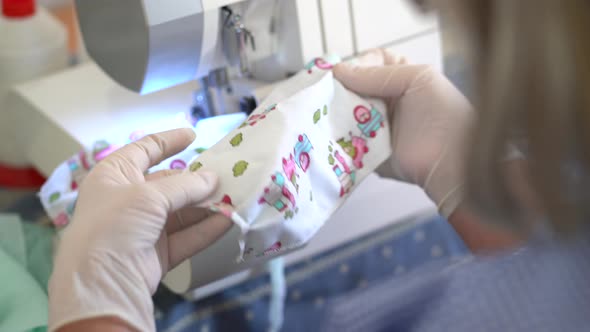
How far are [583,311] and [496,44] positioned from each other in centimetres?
26

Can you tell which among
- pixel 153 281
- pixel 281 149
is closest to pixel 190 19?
pixel 281 149

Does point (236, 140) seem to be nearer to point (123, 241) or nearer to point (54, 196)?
point (123, 241)

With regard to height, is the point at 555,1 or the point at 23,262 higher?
the point at 555,1

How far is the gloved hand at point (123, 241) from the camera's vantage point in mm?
617

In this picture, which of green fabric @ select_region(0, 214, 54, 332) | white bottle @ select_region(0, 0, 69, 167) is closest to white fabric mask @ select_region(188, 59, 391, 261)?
green fabric @ select_region(0, 214, 54, 332)

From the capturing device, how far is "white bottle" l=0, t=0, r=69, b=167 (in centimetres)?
127

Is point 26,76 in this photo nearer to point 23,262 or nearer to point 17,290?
point 23,262

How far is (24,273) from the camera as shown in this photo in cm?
85

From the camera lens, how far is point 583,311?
58 cm

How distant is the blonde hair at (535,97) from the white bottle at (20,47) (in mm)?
992

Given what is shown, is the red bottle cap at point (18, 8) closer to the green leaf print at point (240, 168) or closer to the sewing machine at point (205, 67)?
the sewing machine at point (205, 67)

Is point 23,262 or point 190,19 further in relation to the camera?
point 23,262

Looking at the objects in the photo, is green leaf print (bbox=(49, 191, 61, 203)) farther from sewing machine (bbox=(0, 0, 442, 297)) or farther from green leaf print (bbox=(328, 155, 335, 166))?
green leaf print (bbox=(328, 155, 335, 166))

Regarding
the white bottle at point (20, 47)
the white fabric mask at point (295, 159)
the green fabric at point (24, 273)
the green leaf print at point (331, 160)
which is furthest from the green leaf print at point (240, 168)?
the white bottle at point (20, 47)
